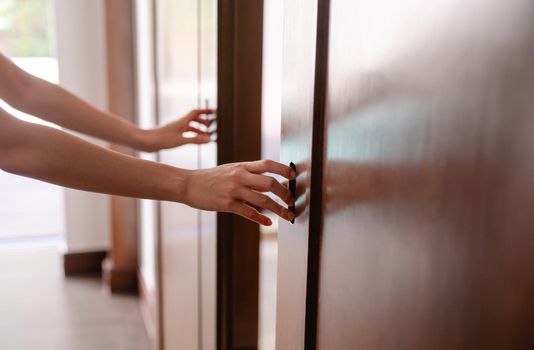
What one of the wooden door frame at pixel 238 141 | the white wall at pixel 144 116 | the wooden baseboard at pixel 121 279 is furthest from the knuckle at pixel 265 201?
the wooden baseboard at pixel 121 279

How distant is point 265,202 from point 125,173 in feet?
0.67

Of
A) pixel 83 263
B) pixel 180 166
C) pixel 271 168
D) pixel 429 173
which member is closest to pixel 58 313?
pixel 83 263

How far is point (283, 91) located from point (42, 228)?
12.7 feet

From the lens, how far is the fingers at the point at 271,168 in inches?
30.0

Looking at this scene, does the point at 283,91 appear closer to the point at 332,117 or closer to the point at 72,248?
the point at 332,117

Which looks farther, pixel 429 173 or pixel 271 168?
pixel 271 168

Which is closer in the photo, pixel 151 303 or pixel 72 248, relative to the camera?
pixel 151 303

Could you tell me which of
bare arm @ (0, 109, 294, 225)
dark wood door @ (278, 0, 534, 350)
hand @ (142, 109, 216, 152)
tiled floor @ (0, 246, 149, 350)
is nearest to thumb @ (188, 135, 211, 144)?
hand @ (142, 109, 216, 152)

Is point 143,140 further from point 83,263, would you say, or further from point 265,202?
point 83,263

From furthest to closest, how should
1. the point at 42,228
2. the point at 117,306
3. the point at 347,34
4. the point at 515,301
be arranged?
the point at 42,228 → the point at 117,306 → the point at 347,34 → the point at 515,301

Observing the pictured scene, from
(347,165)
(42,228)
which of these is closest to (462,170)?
(347,165)

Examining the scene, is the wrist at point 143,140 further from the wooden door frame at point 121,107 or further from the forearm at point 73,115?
the wooden door frame at point 121,107

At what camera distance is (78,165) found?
2.54 feet

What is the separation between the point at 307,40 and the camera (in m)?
0.68
